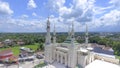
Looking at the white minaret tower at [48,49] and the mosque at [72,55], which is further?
the white minaret tower at [48,49]

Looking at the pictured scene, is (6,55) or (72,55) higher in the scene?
(72,55)

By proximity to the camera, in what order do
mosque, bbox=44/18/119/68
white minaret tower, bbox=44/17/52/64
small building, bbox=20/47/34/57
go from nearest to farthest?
mosque, bbox=44/18/119/68 < white minaret tower, bbox=44/17/52/64 < small building, bbox=20/47/34/57

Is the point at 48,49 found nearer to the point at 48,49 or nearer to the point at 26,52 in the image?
the point at 48,49

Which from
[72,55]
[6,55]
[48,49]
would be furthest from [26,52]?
[72,55]

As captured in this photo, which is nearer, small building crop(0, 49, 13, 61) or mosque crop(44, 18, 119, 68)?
mosque crop(44, 18, 119, 68)

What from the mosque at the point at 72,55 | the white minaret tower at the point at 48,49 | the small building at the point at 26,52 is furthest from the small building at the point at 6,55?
the mosque at the point at 72,55

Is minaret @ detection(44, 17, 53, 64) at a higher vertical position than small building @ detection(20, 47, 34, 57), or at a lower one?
higher

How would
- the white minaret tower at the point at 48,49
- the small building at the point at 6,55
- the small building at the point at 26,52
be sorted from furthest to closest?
the small building at the point at 26,52 → the small building at the point at 6,55 → the white minaret tower at the point at 48,49

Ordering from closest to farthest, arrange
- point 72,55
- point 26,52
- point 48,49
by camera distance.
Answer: point 72,55 → point 48,49 → point 26,52

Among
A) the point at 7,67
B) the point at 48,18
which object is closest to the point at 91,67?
the point at 48,18

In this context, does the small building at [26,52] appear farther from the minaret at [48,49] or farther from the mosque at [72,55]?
the mosque at [72,55]

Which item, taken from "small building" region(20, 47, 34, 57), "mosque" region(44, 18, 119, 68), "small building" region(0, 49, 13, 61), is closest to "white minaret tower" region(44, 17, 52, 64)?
"mosque" region(44, 18, 119, 68)

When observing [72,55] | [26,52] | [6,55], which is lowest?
[26,52]

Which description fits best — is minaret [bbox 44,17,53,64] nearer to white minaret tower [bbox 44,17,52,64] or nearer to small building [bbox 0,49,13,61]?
white minaret tower [bbox 44,17,52,64]
